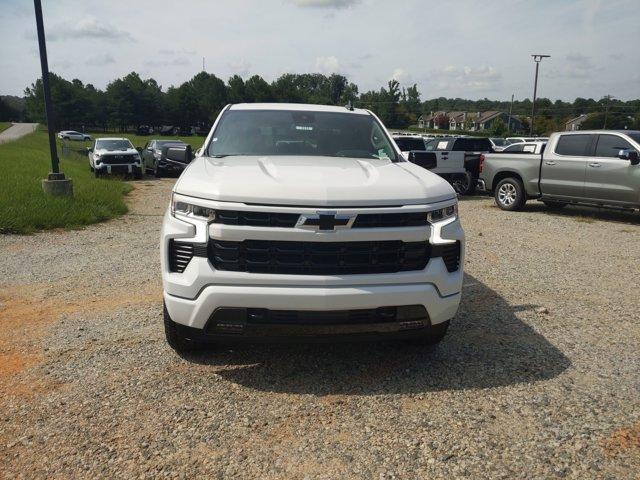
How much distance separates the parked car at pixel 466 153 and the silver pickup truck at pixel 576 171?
2.67m

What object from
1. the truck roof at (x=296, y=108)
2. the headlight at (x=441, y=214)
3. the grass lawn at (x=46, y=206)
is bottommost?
the grass lawn at (x=46, y=206)

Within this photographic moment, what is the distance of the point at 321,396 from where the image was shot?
3318 mm

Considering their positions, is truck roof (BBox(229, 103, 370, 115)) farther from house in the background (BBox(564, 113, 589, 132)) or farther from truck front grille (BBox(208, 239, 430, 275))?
house in the background (BBox(564, 113, 589, 132))

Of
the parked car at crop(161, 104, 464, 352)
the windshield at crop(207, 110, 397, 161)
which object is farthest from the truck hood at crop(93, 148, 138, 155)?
the parked car at crop(161, 104, 464, 352)

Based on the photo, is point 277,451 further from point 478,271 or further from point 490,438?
point 478,271

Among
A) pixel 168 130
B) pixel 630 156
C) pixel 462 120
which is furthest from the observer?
pixel 462 120

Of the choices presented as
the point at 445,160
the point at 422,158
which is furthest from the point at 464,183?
the point at 422,158

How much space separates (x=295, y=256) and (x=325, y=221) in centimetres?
28

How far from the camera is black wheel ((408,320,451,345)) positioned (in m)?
3.46

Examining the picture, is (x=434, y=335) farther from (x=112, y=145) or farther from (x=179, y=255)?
(x=112, y=145)

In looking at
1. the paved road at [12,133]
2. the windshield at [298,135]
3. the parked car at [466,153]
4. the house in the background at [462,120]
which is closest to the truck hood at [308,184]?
the windshield at [298,135]

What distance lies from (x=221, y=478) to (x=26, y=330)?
108 inches

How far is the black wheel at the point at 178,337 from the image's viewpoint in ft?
11.0

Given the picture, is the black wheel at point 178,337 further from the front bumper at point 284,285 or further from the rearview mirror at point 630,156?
the rearview mirror at point 630,156
